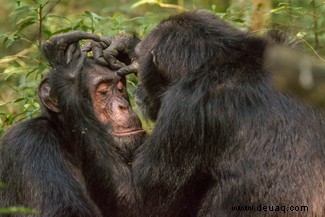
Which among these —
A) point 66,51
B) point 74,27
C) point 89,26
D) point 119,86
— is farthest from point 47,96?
point 89,26

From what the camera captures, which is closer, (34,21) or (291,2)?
(34,21)

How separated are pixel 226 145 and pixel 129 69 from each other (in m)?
1.25

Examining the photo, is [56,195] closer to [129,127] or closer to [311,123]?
[129,127]

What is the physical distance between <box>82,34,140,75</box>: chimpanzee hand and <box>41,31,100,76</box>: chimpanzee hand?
221 millimetres

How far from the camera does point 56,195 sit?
4.73 m

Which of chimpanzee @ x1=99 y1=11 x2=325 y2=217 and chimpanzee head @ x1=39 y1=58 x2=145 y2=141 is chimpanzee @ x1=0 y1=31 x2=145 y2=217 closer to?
chimpanzee head @ x1=39 y1=58 x2=145 y2=141

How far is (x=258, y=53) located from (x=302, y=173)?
35.6 inches

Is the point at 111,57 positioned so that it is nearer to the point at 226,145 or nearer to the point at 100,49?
the point at 100,49

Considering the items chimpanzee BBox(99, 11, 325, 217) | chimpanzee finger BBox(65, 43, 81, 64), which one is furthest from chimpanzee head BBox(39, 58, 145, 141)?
chimpanzee BBox(99, 11, 325, 217)

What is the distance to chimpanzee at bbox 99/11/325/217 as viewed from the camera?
431 centimetres

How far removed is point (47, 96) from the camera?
5.07 m

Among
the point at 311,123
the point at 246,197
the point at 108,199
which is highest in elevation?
the point at 311,123

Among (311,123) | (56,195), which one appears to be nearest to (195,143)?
(311,123)

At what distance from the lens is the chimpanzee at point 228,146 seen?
431cm
